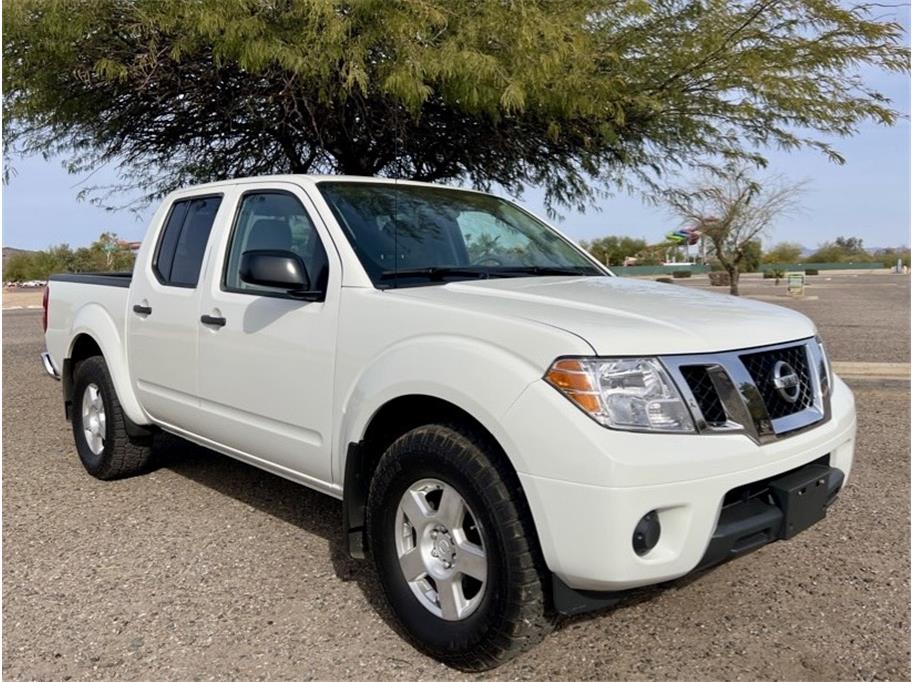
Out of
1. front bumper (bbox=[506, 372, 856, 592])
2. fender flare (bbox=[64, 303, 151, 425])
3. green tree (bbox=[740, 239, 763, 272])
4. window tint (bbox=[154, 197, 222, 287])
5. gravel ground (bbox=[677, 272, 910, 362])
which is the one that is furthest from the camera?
green tree (bbox=[740, 239, 763, 272])

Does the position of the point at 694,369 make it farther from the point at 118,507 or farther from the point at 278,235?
the point at 118,507

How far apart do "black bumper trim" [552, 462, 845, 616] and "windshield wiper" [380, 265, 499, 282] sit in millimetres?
1490

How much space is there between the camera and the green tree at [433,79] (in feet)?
19.9

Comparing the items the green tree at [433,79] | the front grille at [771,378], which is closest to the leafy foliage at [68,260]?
the green tree at [433,79]

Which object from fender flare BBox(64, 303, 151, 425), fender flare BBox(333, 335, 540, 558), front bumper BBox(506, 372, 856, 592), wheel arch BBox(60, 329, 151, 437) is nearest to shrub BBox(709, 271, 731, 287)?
wheel arch BBox(60, 329, 151, 437)

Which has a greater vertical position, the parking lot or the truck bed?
the truck bed

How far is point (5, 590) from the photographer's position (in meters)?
3.71

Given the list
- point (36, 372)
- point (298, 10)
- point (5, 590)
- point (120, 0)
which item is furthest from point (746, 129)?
point (36, 372)

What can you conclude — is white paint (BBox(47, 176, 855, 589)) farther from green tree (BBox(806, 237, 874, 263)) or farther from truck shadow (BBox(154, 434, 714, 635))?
green tree (BBox(806, 237, 874, 263))

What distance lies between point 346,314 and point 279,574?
1.38 m

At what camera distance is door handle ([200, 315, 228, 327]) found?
3.97 metres

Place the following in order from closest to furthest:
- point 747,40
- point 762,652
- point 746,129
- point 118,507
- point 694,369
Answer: point 694,369 < point 762,652 < point 118,507 < point 747,40 < point 746,129

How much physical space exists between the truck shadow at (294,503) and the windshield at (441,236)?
144 cm

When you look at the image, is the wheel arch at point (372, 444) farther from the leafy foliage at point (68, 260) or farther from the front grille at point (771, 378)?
the leafy foliage at point (68, 260)
